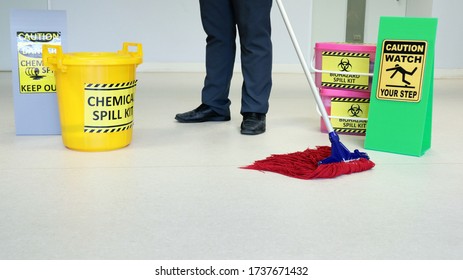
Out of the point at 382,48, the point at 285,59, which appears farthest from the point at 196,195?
the point at 285,59

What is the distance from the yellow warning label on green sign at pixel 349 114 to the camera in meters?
2.28

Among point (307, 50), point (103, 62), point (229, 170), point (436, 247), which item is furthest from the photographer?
point (307, 50)

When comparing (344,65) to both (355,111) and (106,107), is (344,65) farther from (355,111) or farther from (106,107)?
(106,107)

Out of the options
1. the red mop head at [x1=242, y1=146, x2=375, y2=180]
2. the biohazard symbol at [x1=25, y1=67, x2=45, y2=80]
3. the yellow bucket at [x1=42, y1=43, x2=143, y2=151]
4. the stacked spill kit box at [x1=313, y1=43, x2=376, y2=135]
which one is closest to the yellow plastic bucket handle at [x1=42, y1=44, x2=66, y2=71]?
the yellow bucket at [x1=42, y1=43, x2=143, y2=151]

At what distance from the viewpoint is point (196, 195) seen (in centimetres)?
152

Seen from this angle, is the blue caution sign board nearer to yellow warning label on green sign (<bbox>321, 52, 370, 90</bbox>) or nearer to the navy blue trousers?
the navy blue trousers

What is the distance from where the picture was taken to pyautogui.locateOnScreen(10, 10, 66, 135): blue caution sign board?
2.15 meters

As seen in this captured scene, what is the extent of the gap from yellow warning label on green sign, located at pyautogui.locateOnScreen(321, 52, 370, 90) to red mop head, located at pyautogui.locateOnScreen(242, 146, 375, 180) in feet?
1.56

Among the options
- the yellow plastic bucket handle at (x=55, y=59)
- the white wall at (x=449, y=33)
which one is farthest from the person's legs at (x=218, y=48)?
the white wall at (x=449, y=33)

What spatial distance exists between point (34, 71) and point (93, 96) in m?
0.41


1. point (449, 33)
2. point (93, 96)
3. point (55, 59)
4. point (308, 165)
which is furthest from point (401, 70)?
point (449, 33)

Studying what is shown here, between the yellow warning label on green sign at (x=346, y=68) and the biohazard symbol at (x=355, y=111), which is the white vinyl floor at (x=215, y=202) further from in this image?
the yellow warning label on green sign at (x=346, y=68)
